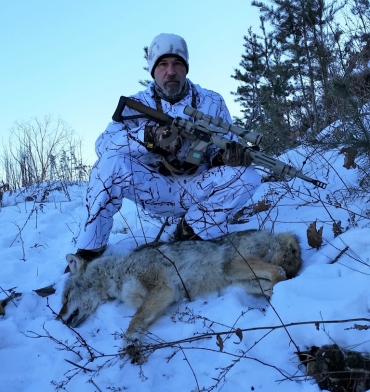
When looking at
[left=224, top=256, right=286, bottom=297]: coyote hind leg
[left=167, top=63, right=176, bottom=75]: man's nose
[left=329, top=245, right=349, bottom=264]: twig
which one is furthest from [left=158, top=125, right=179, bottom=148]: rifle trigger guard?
[left=329, top=245, right=349, bottom=264]: twig

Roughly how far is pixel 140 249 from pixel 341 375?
7.49 ft

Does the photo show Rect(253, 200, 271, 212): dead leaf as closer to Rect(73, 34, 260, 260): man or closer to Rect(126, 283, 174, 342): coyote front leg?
Rect(73, 34, 260, 260): man

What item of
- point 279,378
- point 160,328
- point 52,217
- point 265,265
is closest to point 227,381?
point 279,378

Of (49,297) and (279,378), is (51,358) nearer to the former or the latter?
(49,297)

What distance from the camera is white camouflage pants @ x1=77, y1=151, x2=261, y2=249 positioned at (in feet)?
12.5

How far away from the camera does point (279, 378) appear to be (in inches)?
78.5

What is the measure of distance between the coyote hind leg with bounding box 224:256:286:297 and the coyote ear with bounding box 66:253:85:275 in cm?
138

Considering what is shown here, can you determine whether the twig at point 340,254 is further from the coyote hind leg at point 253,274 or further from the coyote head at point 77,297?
the coyote head at point 77,297

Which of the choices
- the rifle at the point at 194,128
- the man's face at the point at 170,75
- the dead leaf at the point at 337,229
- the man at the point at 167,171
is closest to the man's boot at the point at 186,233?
the man at the point at 167,171

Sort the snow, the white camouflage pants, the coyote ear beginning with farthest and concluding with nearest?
the white camouflage pants
the coyote ear
the snow

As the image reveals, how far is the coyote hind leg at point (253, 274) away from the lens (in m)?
2.99

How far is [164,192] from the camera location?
4.21m

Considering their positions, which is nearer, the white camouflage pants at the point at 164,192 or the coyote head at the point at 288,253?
the coyote head at the point at 288,253

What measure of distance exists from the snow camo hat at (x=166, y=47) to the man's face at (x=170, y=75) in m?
0.06
